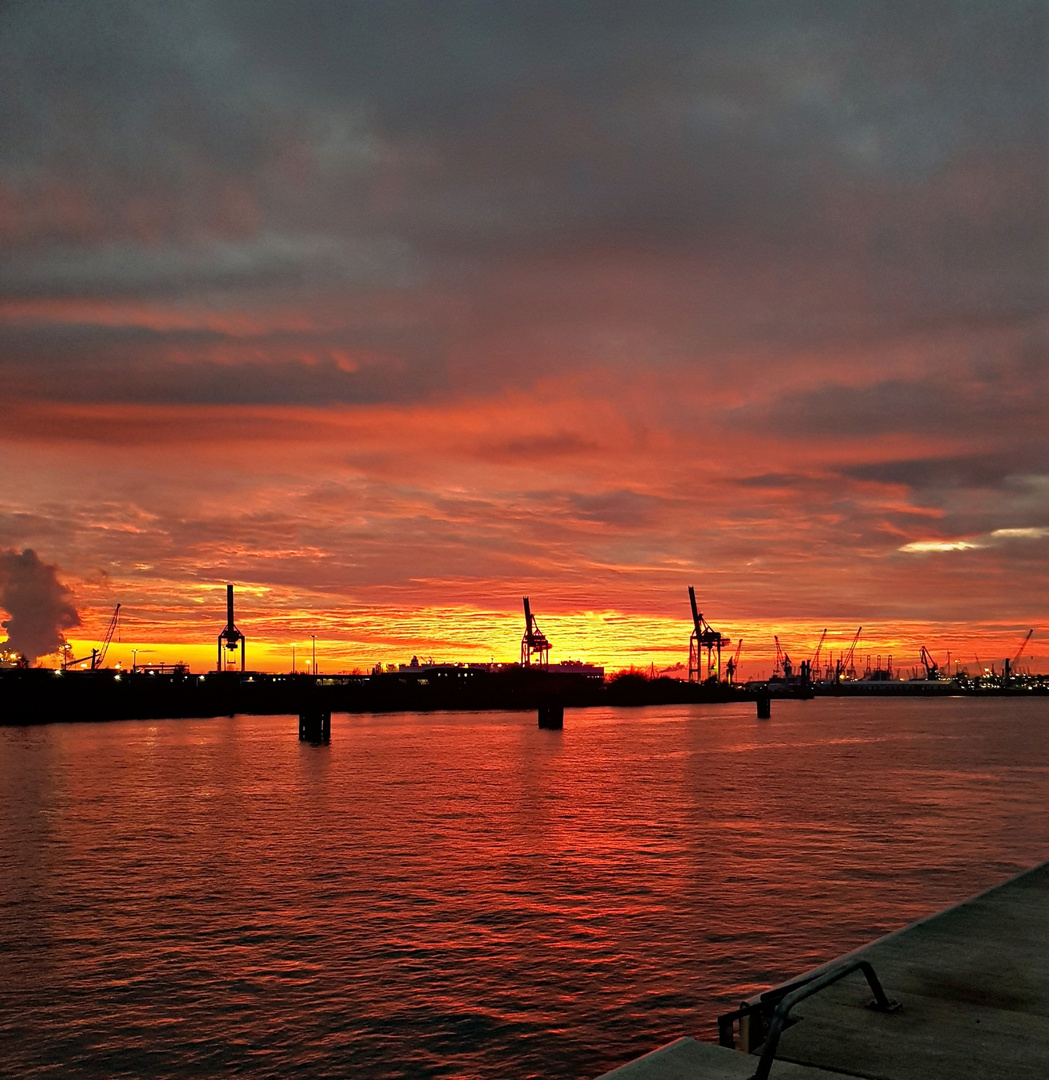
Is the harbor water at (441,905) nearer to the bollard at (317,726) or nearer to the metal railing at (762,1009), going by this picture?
the metal railing at (762,1009)

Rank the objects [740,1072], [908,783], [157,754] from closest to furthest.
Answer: [740,1072] → [908,783] → [157,754]

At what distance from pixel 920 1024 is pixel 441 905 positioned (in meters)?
19.5

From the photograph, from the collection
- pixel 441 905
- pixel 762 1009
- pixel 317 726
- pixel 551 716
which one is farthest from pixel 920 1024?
pixel 551 716

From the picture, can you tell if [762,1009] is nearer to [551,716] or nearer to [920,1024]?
[920,1024]

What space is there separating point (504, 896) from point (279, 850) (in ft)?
43.5

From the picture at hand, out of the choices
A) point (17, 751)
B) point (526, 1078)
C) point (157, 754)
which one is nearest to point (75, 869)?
point (526, 1078)

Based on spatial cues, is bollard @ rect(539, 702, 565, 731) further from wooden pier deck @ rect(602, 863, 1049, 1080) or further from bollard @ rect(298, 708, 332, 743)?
wooden pier deck @ rect(602, 863, 1049, 1080)

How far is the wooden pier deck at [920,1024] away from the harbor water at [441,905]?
535 cm

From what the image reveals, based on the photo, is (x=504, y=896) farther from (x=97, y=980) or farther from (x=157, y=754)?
(x=157, y=754)

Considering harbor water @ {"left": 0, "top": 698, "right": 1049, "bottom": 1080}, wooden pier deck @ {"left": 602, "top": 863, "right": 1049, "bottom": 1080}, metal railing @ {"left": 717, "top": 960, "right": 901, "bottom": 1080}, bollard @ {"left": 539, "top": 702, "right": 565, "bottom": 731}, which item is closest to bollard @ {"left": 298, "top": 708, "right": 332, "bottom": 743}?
bollard @ {"left": 539, "top": 702, "right": 565, "bottom": 731}

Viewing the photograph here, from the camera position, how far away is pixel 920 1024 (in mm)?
12352

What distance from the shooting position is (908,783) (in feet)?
215

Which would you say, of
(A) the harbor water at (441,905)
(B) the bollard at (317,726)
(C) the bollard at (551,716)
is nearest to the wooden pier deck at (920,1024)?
(A) the harbor water at (441,905)

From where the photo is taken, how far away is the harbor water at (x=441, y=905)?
19078 mm
